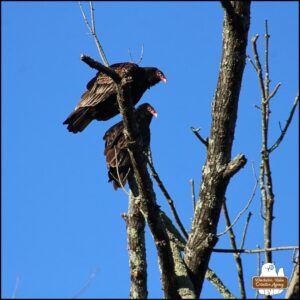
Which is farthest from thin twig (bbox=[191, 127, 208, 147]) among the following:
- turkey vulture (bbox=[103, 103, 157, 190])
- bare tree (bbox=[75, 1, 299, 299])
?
turkey vulture (bbox=[103, 103, 157, 190])

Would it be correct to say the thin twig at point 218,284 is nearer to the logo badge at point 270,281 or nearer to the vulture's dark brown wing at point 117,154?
the logo badge at point 270,281

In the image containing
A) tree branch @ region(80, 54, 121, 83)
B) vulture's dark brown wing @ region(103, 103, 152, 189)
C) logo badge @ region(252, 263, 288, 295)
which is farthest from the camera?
vulture's dark brown wing @ region(103, 103, 152, 189)

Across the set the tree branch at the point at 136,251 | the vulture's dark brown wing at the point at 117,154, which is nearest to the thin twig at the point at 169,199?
the tree branch at the point at 136,251

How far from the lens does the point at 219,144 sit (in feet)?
10.1

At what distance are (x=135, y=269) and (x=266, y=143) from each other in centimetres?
122

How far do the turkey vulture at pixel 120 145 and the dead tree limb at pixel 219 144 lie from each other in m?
1.96

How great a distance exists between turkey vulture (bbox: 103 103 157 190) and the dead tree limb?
196 cm

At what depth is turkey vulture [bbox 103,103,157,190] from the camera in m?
5.36

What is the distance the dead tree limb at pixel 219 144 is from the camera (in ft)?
10.0

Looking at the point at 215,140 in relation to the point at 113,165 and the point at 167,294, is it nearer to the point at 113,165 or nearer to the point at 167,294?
the point at 167,294

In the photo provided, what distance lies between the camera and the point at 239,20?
3.03 m

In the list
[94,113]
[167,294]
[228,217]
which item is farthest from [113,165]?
[167,294]

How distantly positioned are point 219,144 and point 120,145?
8.15 feet

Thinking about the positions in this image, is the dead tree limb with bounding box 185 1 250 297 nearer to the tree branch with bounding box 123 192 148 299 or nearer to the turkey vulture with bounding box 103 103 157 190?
the tree branch with bounding box 123 192 148 299
